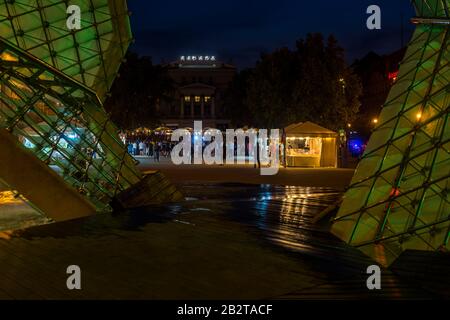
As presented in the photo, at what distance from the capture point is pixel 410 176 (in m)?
10.4

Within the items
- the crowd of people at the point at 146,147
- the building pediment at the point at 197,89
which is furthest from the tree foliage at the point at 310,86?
the building pediment at the point at 197,89

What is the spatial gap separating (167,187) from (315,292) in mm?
11053

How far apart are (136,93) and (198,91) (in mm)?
56755

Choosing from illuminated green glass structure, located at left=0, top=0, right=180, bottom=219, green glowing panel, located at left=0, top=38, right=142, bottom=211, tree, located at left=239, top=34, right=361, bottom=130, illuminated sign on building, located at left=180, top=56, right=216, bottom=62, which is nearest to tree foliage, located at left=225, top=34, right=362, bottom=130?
tree, located at left=239, top=34, right=361, bottom=130

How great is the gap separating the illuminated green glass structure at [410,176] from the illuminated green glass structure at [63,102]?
6902 mm

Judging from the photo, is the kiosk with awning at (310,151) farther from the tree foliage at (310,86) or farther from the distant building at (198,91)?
the distant building at (198,91)

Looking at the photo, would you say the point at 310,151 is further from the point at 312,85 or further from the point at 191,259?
the point at 191,259

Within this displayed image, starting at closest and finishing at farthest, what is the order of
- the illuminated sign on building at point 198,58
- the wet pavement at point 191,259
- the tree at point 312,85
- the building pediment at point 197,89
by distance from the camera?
the wet pavement at point 191,259 → the tree at point 312,85 → the building pediment at point 197,89 → the illuminated sign on building at point 198,58

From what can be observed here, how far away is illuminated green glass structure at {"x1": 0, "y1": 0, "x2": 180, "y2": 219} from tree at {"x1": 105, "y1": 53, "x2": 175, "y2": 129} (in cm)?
3586

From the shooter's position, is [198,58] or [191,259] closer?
[191,259]

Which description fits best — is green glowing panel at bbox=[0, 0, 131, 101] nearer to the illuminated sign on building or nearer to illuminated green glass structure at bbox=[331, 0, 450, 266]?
illuminated green glass structure at bbox=[331, 0, 450, 266]

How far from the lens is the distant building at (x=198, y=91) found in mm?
115188

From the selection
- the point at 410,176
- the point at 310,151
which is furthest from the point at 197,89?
the point at 410,176
